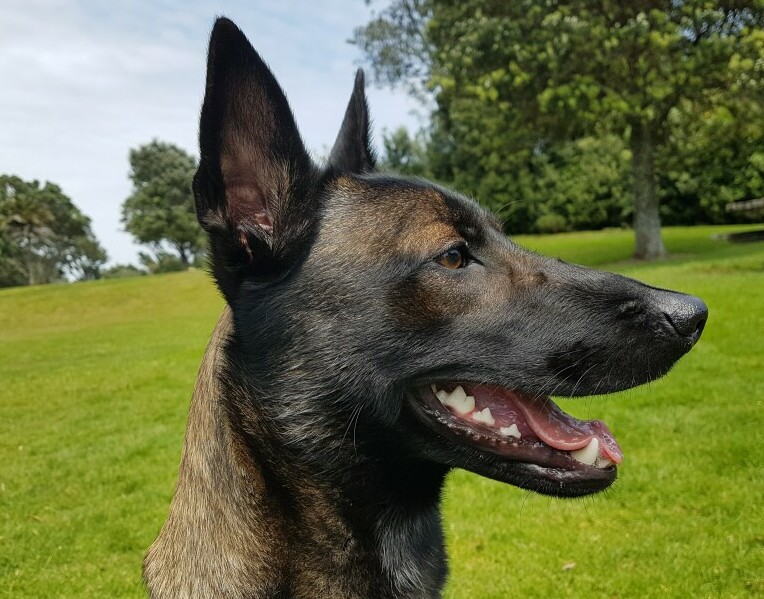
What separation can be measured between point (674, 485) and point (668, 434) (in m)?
1.07

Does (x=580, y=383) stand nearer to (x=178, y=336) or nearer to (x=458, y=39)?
(x=178, y=336)

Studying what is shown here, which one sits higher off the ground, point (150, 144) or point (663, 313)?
point (150, 144)

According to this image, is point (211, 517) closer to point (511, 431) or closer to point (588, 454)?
point (511, 431)

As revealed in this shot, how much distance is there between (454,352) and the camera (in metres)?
2.04

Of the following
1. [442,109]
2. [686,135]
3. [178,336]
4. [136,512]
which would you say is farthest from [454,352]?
[442,109]

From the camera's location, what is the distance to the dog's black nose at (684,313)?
1989mm

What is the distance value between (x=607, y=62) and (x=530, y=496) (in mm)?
15844

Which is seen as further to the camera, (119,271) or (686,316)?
(119,271)

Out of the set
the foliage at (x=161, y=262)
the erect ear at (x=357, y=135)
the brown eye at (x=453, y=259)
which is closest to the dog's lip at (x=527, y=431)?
the brown eye at (x=453, y=259)

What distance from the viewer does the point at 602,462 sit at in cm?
211

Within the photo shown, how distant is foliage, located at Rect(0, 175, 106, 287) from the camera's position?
157ft

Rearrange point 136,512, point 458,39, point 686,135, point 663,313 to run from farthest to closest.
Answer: point 686,135
point 458,39
point 136,512
point 663,313

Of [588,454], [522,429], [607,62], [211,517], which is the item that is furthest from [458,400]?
[607,62]

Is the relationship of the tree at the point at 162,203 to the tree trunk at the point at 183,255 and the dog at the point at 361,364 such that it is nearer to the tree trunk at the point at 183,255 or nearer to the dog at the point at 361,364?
the tree trunk at the point at 183,255
